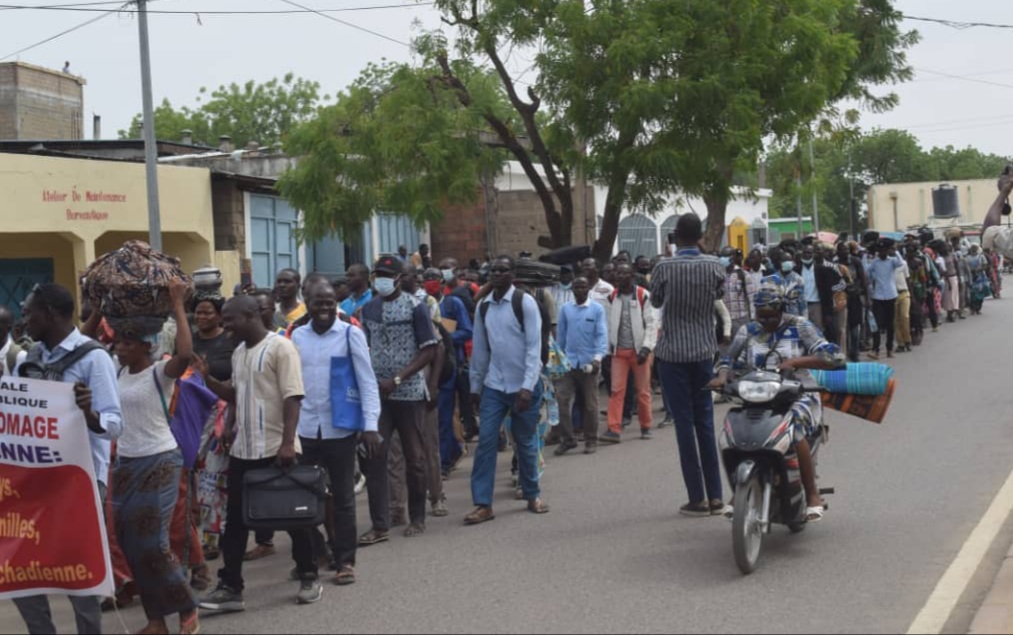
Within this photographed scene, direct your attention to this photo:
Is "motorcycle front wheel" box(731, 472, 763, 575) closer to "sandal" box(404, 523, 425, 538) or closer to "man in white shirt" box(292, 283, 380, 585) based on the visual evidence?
"man in white shirt" box(292, 283, 380, 585)

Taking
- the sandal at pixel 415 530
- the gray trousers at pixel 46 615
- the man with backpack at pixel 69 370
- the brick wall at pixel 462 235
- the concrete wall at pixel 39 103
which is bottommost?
the sandal at pixel 415 530

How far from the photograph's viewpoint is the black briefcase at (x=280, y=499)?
23.4 ft

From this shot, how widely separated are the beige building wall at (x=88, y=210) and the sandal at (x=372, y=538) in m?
14.5

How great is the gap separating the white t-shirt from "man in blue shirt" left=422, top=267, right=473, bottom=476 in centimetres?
432

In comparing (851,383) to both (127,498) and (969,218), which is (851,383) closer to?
(127,498)

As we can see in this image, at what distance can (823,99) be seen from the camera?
67.2 ft

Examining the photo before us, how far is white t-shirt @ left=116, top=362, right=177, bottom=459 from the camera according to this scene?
6578 millimetres

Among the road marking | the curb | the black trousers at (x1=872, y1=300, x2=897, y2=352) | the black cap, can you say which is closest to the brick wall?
the black trousers at (x1=872, y1=300, x2=897, y2=352)

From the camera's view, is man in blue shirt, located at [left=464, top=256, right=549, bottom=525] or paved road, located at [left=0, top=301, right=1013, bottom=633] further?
man in blue shirt, located at [left=464, top=256, right=549, bottom=525]

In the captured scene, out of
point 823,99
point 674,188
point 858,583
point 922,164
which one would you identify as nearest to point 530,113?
point 674,188

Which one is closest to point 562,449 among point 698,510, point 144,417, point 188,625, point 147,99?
point 698,510

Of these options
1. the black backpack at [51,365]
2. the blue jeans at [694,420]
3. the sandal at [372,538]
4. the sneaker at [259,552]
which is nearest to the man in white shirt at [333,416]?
the sandal at [372,538]

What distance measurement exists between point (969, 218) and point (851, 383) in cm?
7408

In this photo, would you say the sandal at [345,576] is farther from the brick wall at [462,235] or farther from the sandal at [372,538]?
the brick wall at [462,235]
